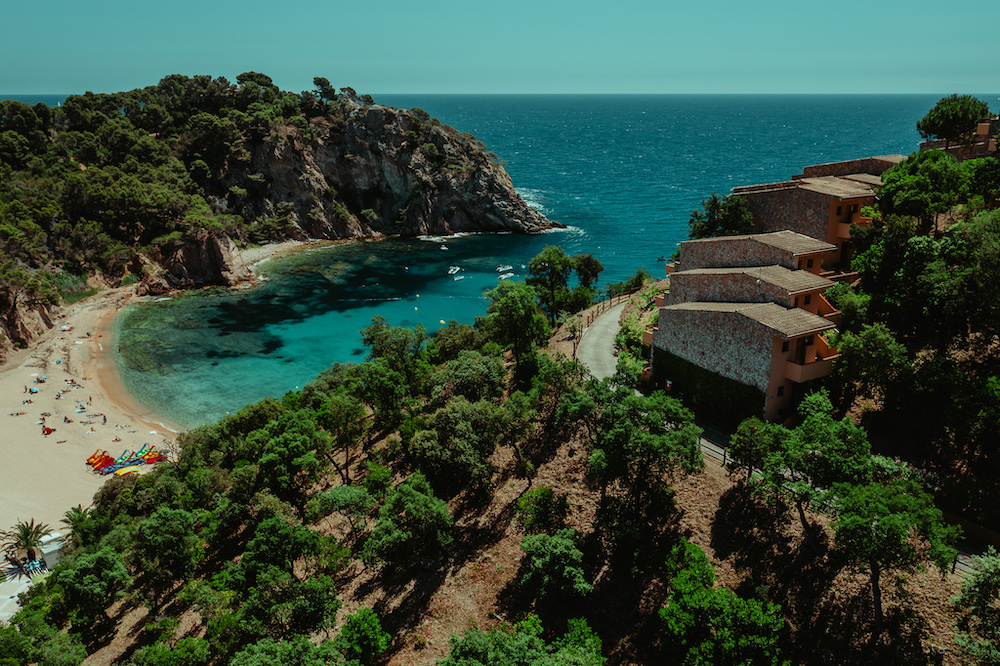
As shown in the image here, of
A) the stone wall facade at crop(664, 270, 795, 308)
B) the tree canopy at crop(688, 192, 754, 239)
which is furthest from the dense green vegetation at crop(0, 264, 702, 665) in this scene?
the tree canopy at crop(688, 192, 754, 239)

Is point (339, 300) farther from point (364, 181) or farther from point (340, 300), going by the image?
point (364, 181)

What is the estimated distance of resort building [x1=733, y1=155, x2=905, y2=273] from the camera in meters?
42.7

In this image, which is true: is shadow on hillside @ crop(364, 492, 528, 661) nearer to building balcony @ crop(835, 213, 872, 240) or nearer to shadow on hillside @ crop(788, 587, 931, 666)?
shadow on hillside @ crop(788, 587, 931, 666)

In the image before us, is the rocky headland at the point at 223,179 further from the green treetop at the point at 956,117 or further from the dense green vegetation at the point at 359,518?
the green treetop at the point at 956,117

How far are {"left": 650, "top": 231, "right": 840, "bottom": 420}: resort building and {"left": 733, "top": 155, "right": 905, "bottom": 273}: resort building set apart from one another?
119 inches

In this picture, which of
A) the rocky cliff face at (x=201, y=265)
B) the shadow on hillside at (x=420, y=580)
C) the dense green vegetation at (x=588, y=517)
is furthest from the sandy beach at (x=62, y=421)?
the shadow on hillside at (x=420, y=580)

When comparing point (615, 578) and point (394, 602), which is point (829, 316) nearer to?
point (615, 578)

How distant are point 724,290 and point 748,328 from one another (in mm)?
→ 5224

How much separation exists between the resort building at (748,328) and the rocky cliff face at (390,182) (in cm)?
7858

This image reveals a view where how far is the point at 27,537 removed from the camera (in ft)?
129

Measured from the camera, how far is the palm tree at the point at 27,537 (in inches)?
1545

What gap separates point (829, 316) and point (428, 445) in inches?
1007

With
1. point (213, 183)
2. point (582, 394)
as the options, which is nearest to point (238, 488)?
point (582, 394)

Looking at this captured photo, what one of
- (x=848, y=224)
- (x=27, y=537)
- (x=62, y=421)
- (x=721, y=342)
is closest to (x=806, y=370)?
(x=721, y=342)
